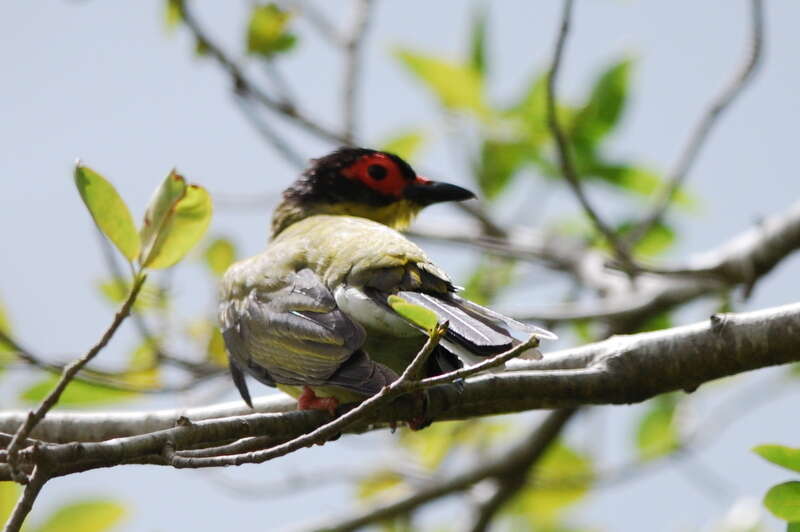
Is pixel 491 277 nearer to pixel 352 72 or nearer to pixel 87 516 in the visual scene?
pixel 352 72

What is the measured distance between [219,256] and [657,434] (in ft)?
8.46

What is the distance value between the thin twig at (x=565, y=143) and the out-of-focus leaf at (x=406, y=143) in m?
2.05

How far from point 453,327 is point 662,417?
354 cm

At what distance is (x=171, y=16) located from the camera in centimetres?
566

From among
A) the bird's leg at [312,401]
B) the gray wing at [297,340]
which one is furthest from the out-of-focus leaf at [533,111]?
the bird's leg at [312,401]

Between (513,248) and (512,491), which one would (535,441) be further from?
(513,248)

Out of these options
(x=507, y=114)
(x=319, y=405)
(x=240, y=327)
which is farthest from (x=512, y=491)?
(x=319, y=405)

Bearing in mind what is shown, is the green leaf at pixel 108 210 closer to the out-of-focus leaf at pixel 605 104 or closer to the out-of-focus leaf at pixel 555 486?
the out-of-focus leaf at pixel 605 104

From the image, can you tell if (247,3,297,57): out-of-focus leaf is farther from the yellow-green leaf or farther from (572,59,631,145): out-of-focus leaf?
the yellow-green leaf

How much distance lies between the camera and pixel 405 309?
2.64 metres

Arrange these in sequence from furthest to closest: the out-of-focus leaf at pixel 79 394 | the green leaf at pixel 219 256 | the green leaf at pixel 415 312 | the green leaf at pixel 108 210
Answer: the green leaf at pixel 219 256, the out-of-focus leaf at pixel 79 394, the green leaf at pixel 108 210, the green leaf at pixel 415 312

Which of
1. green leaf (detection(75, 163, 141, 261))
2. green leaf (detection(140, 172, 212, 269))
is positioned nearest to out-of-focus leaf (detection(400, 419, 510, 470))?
green leaf (detection(140, 172, 212, 269))

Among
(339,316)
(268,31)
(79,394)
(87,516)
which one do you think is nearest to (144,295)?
(79,394)

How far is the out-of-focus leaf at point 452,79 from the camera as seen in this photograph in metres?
6.34
